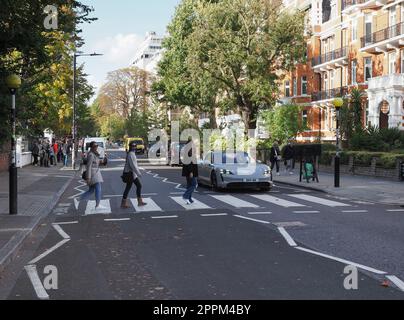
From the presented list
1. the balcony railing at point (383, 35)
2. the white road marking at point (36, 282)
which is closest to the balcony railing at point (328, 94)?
the balcony railing at point (383, 35)

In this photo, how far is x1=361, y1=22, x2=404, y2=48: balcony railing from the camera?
127 ft

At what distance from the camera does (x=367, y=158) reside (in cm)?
2702

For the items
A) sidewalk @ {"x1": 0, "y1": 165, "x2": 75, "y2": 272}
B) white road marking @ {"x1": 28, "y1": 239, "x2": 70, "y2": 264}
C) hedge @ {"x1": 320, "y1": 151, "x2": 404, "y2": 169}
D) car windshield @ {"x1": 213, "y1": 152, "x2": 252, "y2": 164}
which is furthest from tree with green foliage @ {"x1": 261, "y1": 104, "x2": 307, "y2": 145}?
white road marking @ {"x1": 28, "y1": 239, "x2": 70, "y2": 264}

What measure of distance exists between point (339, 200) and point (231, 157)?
494 centimetres

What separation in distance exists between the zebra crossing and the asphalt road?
0.14 m

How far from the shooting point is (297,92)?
56.2 m

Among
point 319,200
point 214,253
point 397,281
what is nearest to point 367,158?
point 319,200

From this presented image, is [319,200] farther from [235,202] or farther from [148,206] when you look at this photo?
[148,206]

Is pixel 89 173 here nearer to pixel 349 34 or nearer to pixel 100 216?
pixel 100 216

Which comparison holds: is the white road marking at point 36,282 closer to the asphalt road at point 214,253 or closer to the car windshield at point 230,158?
the asphalt road at point 214,253

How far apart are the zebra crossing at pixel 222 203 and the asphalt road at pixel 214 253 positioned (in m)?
0.14

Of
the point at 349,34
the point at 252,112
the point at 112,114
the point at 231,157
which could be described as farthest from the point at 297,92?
the point at 112,114

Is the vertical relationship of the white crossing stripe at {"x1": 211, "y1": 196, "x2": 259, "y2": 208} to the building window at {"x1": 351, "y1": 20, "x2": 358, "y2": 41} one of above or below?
below

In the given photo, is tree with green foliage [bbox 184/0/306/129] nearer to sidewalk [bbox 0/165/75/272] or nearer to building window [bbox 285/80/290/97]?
building window [bbox 285/80/290/97]
